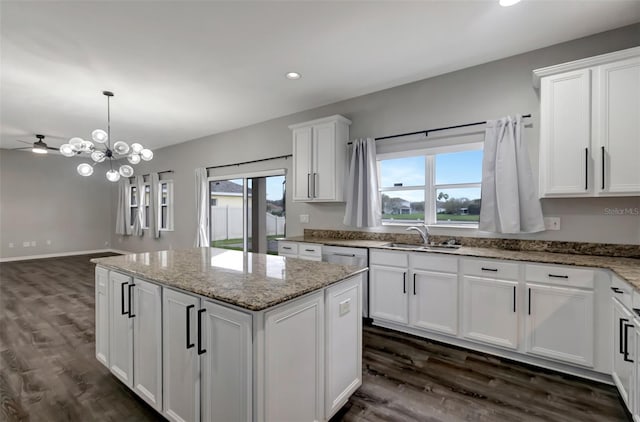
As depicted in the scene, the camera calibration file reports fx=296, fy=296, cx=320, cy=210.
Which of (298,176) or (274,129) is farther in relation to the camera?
(274,129)

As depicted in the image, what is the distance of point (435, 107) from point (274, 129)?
257cm

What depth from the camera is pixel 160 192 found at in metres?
7.00

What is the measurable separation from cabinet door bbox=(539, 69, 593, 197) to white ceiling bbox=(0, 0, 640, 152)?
512 millimetres

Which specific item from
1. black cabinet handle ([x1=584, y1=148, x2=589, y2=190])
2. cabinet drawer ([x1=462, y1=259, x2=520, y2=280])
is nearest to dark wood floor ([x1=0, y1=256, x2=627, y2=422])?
cabinet drawer ([x1=462, y1=259, x2=520, y2=280])

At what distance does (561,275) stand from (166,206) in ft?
23.5

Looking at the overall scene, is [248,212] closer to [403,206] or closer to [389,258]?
[403,206]

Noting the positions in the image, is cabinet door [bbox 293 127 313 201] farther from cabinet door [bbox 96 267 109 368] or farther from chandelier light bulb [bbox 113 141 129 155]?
cabinet door [bbox 96 267 109 368]

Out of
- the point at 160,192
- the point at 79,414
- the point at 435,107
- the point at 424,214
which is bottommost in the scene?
the point at 79,414

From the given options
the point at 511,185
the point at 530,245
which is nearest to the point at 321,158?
the point at 511,185

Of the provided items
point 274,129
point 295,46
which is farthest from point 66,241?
point 295,46

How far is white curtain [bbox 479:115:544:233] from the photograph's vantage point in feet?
9.04

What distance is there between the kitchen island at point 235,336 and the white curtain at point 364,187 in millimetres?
1648

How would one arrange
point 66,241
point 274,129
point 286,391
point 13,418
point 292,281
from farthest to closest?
point 66,241
point 274,129
point 13,418
point 292,281
point 286,391

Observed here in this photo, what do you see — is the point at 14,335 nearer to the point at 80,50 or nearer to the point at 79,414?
the point at 79,414
